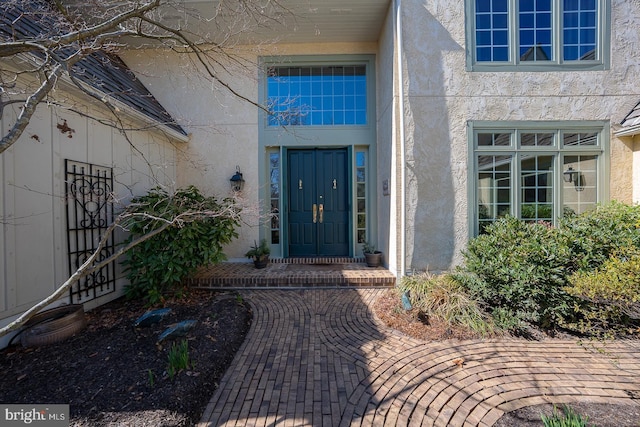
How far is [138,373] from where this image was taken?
2545 mm

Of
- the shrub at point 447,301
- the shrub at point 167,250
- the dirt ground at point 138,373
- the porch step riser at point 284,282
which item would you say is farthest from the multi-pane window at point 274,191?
the shrub at point 447,301

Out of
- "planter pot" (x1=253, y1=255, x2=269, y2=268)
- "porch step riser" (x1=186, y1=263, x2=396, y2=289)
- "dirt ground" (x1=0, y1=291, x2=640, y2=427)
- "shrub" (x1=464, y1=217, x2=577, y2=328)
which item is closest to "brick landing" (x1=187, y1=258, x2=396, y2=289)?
"porch step riser" (x1=186, y1=263, x2=396, y2=289)

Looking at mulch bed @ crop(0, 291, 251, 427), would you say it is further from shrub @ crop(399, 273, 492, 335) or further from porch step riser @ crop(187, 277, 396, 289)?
shrub @ crop(399, 273, 492, 335)

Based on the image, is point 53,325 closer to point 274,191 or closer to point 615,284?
point 274,191

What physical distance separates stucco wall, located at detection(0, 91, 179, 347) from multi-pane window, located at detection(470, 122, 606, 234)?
533 centimetres

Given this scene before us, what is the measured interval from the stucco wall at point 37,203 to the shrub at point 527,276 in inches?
179

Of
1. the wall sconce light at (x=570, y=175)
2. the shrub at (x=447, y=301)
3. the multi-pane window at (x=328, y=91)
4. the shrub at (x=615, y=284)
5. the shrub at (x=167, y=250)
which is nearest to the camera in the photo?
the shrub at (x=615, y=284)

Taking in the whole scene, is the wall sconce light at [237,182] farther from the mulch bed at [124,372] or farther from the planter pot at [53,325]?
the planter pot at [53,325]

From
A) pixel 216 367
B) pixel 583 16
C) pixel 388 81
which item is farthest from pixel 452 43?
pixel 216 367

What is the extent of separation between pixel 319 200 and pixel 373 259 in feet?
6.16

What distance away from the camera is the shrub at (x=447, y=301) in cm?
344

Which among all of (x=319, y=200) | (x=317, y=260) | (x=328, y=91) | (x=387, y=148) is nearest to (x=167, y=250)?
(x=317, y=260)

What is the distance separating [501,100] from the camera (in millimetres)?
4816

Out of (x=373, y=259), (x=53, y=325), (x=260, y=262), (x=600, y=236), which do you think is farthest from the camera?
(x=260, y=262)
